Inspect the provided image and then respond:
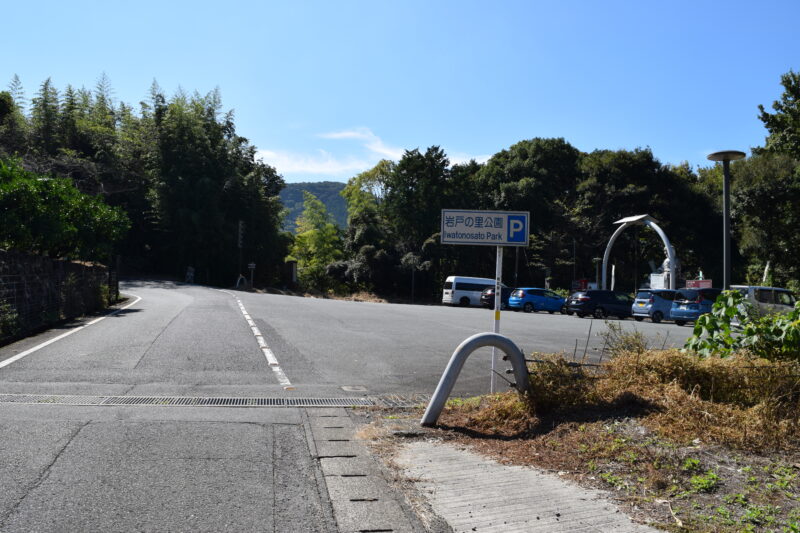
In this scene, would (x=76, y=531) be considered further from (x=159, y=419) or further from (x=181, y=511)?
(x=159, y=419)

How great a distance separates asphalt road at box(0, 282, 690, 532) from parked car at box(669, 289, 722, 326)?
1576cm

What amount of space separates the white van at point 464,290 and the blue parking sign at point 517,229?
1469 inches

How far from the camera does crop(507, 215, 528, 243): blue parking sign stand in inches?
314

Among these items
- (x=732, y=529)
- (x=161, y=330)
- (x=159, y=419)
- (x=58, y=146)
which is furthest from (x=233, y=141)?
(x=732, y=529)

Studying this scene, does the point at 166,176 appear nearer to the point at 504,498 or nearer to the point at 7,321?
the point at 7,321

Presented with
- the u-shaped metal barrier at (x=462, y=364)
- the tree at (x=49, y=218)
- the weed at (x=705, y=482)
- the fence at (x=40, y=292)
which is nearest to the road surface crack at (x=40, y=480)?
the u-shaped metal barrier at (x=462, y=364)

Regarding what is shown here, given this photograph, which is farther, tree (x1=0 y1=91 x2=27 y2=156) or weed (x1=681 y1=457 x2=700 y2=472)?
tree (x1=0 y1=91 x2=27 y2=156)

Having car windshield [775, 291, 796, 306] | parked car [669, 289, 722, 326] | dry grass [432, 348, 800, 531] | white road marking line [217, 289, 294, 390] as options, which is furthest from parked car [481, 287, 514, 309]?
dry grass [432, 348, 800, 531]

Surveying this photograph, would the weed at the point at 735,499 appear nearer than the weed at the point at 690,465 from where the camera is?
Yes

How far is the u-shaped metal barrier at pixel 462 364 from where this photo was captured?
20.5ft

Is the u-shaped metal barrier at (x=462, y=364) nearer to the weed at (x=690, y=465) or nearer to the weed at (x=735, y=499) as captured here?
the weed at (x=690, y=465)

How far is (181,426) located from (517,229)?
4.46 metres

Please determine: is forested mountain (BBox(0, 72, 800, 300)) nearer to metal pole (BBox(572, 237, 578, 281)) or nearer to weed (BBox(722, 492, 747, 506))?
metal pole (BBox(572, 237, 578, 281))

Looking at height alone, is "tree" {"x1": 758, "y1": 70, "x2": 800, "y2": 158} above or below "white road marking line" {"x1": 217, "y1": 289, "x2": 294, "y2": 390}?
above
